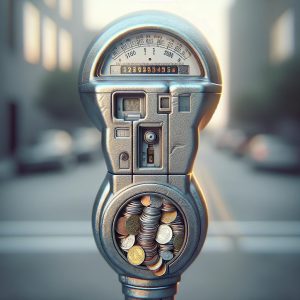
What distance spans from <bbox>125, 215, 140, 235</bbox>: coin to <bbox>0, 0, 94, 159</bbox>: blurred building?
19.8m

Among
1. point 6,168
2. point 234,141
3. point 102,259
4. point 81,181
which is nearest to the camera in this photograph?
point 102,259

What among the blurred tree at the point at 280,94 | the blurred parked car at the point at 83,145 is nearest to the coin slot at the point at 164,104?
the blurred parked car at the point at 83,145

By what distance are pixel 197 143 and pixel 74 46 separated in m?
35.7

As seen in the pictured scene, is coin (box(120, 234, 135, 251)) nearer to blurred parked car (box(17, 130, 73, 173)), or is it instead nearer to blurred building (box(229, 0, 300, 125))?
blurred parked car (box(17, 130, 73, 173))

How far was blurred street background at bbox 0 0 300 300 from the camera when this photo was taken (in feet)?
21.1

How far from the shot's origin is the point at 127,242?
260cm

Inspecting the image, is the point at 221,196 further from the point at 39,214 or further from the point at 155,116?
the point at 155,116

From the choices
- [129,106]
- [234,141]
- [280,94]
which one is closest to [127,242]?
[129,106]

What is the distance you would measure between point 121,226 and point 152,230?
5.3 inches

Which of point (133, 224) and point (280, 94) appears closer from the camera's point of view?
point (133, 224)

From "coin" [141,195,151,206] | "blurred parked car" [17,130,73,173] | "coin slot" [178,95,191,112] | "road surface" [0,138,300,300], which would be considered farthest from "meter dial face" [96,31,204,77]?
"blurred parked car" [17,130,73,173]

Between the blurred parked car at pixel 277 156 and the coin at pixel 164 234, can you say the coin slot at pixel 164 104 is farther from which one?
the blurred parked car at pixel 277 156

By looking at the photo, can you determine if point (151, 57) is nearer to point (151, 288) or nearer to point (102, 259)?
point (151, 288)

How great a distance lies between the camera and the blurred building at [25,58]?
22.7 metres
